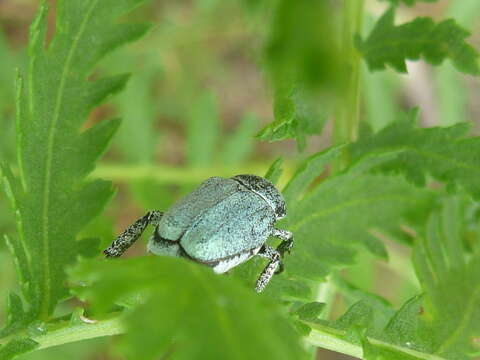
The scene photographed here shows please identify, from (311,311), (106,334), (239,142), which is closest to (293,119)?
(311,311)

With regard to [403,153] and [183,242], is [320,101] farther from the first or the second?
[403,153]

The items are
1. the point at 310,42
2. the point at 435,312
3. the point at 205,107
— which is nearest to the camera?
the point at 310,42

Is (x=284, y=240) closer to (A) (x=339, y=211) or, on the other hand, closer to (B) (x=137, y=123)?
(A) (x=339, y=211)

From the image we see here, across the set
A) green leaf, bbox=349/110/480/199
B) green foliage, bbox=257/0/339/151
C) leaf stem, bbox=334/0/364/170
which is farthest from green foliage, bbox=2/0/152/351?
green foliage, bbox=257/0/339/151

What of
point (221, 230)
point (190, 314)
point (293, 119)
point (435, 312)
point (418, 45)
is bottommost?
point (435, 312)

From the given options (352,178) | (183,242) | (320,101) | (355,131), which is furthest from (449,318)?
(320,101)

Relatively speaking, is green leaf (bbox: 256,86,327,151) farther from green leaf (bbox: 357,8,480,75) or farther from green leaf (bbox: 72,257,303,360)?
green leaf (bbox: 72,257,303,360)

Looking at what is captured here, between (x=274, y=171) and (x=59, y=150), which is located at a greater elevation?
(x=59, y=150)
